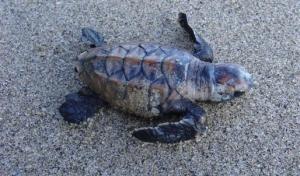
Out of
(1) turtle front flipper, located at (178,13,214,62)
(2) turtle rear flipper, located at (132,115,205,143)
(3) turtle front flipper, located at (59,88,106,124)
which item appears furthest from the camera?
(1) turtle front flipper, located at (178,13,214,62)

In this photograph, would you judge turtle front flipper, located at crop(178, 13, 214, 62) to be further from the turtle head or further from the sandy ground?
the turtle head

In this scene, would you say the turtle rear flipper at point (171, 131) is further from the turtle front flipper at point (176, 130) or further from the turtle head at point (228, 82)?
the turtle head at point (228, 82)

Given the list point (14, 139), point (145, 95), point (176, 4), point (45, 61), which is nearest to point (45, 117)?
point (14, 139)

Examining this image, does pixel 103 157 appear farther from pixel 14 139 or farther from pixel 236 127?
pixel 236 127

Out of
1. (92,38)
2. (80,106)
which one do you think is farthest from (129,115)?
(92,38)

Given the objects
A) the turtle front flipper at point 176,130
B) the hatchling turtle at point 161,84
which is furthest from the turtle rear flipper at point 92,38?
the turtle front flipper at point 176,130

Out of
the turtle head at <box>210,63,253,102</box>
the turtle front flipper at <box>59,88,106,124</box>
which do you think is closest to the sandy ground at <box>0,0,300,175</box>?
the turtle front flipper at <box>59,88,106,124</box>

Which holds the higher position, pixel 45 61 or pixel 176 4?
pixel 176 4
